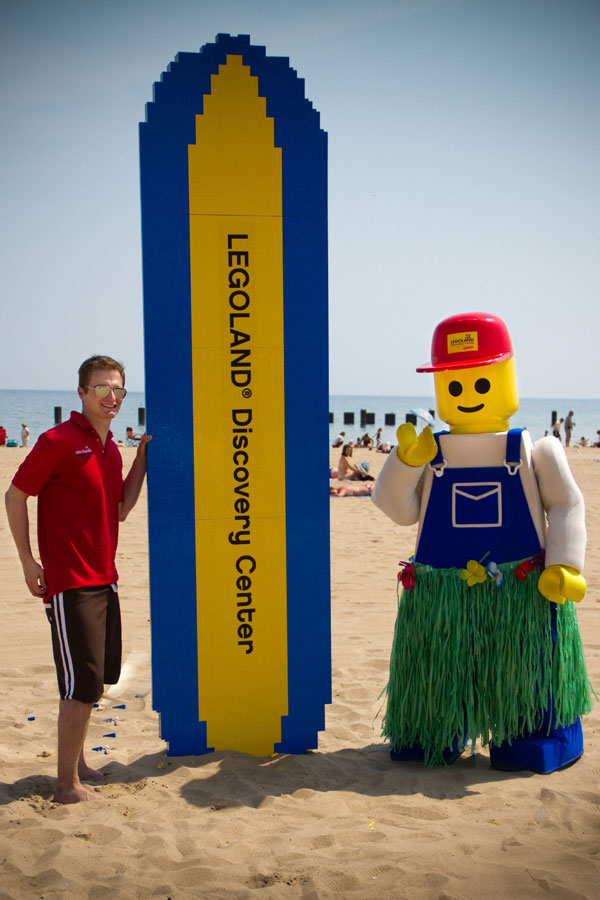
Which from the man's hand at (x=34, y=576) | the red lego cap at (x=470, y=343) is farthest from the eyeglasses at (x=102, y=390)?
the red lego cap at (x=470, y=343)

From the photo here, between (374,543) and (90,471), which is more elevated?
(90,471)

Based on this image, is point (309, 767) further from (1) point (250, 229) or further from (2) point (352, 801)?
(1) point (250, 229)

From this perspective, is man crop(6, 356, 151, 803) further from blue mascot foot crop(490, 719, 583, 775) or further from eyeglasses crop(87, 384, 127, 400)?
blue mascot foot crop(490, 719, 583, 775)

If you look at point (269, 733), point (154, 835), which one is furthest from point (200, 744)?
point (154, 835)

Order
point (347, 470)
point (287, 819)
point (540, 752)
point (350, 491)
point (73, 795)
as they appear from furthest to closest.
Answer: point (347, 470), point (350, 491), point (540, 752), point (73, 795), point (287, 819)

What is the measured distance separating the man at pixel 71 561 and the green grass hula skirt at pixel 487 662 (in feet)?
4.47

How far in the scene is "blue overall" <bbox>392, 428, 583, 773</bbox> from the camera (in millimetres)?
3445

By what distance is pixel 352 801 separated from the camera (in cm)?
318

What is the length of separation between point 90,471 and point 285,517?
3.09 feet

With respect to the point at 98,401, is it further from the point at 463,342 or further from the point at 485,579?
the point at 485,579

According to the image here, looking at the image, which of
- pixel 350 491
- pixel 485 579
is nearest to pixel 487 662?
pixel 485 579

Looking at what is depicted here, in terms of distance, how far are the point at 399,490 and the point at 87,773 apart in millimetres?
1803

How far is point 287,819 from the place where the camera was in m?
3.02

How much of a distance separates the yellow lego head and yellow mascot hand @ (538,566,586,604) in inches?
26.5
